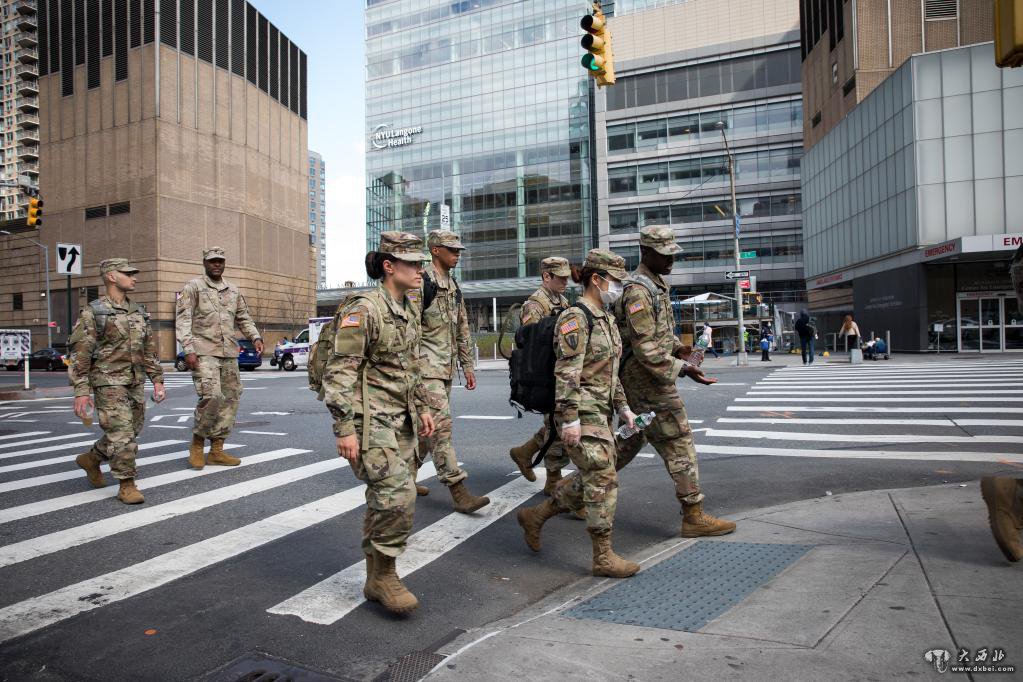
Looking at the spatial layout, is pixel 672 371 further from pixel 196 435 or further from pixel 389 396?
pixel 196 435

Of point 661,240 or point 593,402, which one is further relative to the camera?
point 661,240

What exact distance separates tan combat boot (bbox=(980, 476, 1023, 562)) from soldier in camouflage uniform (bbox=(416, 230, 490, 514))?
3461 millimetres

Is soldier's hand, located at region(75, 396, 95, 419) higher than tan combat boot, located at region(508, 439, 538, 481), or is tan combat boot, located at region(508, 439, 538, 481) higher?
soldier's hand, located at region(75, 396, 95, 419)

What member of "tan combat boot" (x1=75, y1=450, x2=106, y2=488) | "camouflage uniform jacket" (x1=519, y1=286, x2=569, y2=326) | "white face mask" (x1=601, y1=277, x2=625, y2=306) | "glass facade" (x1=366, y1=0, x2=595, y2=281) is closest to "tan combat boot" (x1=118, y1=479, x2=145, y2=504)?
"tan combat boot" (x1=75, y1=450, x2=106, y2=488)

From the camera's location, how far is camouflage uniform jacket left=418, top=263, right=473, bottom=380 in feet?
18.7

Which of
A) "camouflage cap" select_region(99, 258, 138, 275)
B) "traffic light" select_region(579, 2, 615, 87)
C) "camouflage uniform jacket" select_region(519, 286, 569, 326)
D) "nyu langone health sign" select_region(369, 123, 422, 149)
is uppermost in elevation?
"nyu langone health sign" select_region(369, 123, 422, 149)

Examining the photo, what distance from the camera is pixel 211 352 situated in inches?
286

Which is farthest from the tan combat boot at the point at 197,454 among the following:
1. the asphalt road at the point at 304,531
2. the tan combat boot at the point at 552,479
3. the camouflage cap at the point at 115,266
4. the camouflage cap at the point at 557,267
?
the camouflage cap at the point at 557,267

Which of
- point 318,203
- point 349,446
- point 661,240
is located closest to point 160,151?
point 661,240

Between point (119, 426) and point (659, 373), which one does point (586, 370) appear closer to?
point (659, 373)

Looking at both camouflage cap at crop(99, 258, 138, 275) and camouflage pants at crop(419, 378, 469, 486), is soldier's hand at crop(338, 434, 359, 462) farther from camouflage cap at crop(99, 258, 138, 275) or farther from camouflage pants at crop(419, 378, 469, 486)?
camouflage cap at crop(99, 258, 138, 275)

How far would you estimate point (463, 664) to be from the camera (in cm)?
283

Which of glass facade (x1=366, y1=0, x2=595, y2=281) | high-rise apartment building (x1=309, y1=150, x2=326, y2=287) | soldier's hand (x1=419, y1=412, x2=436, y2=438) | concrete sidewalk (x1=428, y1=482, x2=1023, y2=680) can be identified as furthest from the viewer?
high-rise apartment building (x1=309, y1=150, x2=326, y2=287)

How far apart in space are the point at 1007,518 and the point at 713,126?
64017 millimetres
